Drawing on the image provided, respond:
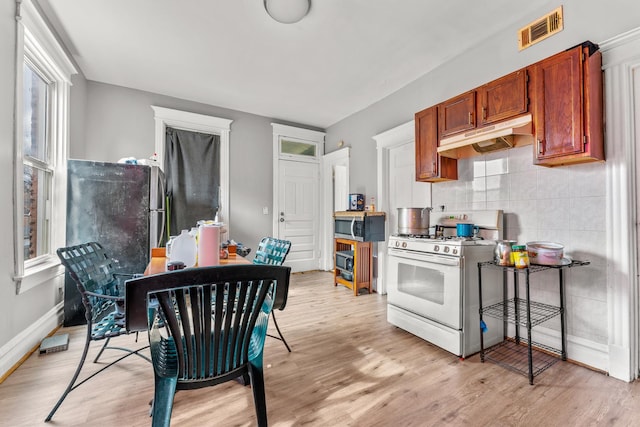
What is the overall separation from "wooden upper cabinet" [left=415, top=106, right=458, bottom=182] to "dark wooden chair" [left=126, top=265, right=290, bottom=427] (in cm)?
217

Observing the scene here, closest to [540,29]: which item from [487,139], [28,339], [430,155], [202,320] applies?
[487,139]

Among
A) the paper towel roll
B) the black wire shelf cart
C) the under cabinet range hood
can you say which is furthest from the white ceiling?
the black wire shelf cart

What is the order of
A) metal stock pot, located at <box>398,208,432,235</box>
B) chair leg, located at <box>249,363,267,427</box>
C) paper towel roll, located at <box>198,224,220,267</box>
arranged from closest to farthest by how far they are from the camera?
chair leg, located at <box>249,363,267,427</box> → paper towel roll, located at <box>198,224,220,267</box> → metal stock pot, located at <box>398,208,432,235</box>

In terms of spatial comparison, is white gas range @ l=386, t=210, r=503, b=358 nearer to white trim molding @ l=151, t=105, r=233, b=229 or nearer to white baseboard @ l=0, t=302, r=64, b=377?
white trim molding @ l=151, t=105, r=233, b=229

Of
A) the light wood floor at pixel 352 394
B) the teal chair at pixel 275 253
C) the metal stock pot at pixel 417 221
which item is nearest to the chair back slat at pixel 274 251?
the teal chair at pixel 275 253

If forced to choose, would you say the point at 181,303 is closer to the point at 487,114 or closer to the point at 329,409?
the point at 329,409

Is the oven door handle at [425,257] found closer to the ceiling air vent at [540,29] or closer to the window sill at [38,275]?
the ceiling air vent at [540,29]

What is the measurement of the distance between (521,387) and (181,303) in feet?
6.85

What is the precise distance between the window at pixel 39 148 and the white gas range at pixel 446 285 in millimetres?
3046

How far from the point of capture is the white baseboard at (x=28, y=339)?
1851mm

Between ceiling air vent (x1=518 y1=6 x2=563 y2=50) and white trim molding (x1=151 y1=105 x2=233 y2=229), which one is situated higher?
ceiling air vent (x1=518 y1=6 x2=563 y2=50)

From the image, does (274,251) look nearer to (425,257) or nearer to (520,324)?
(425,257)

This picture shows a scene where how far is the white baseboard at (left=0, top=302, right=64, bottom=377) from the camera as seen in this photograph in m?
1.85

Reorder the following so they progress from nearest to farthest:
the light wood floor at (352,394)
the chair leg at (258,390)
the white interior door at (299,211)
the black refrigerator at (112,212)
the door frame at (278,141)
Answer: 1. the chair leg at (258,390)
2. the light wood floor at (352,394)
3. the black refrigerator at (112,212)
4. the door frame at (278,141)
5. the white interior door at (299,211)
